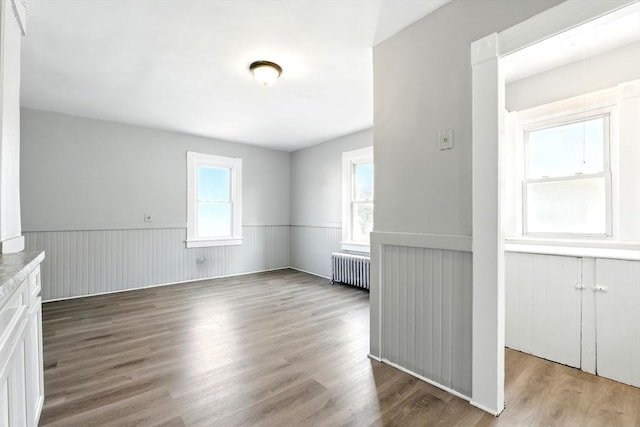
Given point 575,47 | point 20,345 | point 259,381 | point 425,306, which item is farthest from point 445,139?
point 20,345

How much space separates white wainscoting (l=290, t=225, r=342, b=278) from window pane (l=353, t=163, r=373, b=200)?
74cm

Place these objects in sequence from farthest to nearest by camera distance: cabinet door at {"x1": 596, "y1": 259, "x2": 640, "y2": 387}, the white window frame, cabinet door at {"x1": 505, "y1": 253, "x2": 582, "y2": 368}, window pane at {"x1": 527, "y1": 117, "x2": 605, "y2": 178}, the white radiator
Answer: the white radiator
window pane at {"x1": 527, "y1": 117, "x2": 605, "y2": 178}
the white window frame
cabinet door at {"x1": 505, "y1": 253, "x2": 582, "y2": 368}
cabinet door at {"x1": 596, "y1": 259, "x2": 640, "y2": 387}

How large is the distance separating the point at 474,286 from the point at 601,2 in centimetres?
153

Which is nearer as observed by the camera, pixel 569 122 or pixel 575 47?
pixel 575 47

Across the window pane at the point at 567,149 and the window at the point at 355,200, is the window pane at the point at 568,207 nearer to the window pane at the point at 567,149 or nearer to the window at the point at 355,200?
the window pane at the point at 567,149

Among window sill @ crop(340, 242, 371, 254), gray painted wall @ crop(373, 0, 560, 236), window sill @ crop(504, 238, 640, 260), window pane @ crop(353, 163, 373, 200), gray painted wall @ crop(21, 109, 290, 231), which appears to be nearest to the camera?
gray painted wall @ crop(373, 0, 560, 236)

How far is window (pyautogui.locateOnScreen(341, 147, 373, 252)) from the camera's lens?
4.83 meters

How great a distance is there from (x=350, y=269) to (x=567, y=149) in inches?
120

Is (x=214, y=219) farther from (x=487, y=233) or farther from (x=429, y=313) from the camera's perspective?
(x=487, y=233)

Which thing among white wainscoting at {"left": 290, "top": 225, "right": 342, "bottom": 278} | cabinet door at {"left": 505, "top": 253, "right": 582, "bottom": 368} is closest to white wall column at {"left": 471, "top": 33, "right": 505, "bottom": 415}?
cabinet door at {"left": 505, "top": 253, "right": 582, "bottom": 368}

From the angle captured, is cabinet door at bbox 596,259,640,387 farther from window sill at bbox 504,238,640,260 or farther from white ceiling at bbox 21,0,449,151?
white ceiling at bbox 21,0,449,151

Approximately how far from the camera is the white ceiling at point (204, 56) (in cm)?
201

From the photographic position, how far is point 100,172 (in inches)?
167

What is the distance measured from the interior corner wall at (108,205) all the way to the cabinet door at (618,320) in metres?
4.99
